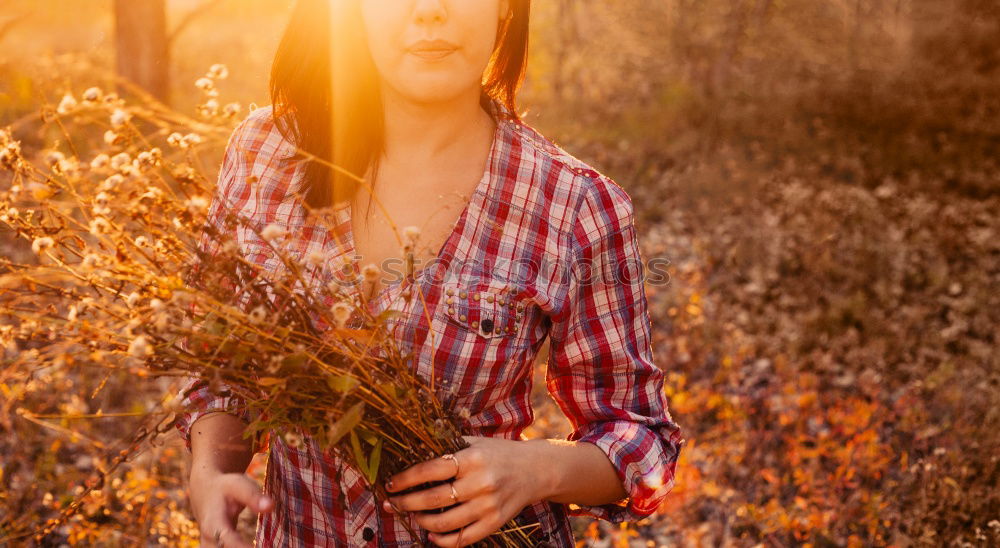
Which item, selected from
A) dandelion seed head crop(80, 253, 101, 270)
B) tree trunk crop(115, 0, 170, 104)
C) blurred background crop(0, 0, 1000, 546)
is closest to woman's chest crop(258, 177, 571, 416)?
dandelion seed head crop(80, 253, 101, 270)

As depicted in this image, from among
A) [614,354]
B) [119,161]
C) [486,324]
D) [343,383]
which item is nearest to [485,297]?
[486,324]

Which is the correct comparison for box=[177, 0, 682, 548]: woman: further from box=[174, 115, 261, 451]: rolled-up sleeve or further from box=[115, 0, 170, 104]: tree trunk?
box=[115, 0, 170, 104]: tree trunk

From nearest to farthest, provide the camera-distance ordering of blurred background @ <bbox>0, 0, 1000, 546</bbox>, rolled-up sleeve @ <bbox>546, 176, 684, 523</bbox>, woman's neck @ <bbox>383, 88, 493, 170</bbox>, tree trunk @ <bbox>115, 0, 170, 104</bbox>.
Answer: rolled-up sleeve @ <bbox>546, 176, 684, 523</bbox>
woman's neck @ <bbox>383, 88, 493, 170</bbox>
blurred background @ <bbox>0, 0, 1000, 546</bbox>
tree trunk @ <bbox>115, 0, 170, 104</bbox>

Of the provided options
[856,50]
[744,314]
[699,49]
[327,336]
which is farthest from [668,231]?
[856,50]

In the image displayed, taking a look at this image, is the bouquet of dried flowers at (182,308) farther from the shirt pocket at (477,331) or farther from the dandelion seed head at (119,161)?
the shirt pocket at (477,331)

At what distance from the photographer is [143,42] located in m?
7.67

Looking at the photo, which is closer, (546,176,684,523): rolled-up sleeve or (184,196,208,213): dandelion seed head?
(184,196,208,213): dandelion seed head

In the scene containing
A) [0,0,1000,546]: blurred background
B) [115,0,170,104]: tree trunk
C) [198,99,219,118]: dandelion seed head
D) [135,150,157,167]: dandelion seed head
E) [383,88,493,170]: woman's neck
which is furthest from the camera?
[115,0,170,104]: tree trunk

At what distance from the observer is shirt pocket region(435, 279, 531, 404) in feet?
5.29

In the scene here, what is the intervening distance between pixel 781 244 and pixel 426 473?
6.62 m

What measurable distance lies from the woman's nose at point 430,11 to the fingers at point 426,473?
0.85 meters

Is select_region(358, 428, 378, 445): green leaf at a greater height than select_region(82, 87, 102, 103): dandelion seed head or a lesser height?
lesser

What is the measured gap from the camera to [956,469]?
357 centimetres

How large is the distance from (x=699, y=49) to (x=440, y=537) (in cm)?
1145
